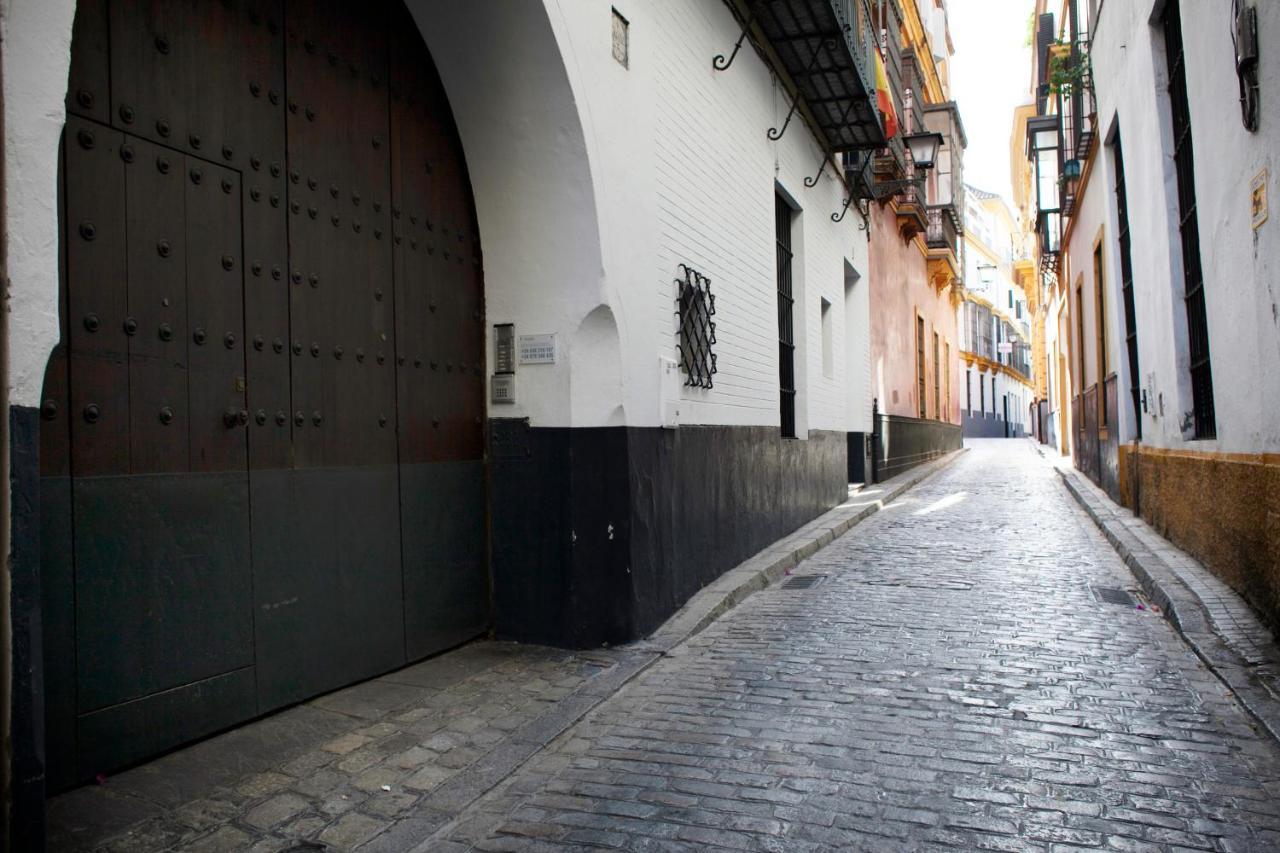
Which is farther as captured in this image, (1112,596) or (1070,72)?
(1070,72)

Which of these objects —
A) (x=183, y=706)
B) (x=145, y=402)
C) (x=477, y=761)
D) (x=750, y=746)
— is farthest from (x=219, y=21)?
(x=750, y=746)

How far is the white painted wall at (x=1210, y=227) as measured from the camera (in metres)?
4.77

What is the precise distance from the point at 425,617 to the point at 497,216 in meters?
2.22

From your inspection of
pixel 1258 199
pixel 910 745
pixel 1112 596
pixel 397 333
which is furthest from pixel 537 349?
pixel 1112 596

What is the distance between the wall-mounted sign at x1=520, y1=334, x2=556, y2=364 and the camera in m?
5.14

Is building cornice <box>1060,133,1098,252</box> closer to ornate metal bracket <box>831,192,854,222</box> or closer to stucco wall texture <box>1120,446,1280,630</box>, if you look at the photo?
ornate metal bracket <box>831,192,854,222</box>

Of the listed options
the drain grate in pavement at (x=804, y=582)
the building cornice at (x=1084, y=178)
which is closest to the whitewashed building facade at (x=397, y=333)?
the drain grate in pavement at (x=804, y=582)

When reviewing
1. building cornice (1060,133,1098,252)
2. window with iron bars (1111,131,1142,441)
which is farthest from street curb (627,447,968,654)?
building cornice (1060,133,1098,252)

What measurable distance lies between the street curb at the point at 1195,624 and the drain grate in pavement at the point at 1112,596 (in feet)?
0.48

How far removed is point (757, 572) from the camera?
7160 millimetres

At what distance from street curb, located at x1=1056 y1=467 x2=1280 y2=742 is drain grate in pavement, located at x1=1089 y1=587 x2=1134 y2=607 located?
0.48 ft

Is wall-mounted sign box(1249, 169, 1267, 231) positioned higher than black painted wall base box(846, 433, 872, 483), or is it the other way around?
wall-mounted sign box(1249, 169, 1267, 231)

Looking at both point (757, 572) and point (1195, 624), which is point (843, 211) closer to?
point (757, 572)

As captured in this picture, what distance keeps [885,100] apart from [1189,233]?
8278 mm
